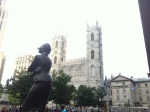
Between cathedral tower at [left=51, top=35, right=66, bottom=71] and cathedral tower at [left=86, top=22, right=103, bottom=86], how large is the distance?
47.3ft

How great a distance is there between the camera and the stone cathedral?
235 ft

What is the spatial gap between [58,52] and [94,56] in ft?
64.4

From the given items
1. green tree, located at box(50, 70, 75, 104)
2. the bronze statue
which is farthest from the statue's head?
green tree, located at box(50, 70, 75, 104)

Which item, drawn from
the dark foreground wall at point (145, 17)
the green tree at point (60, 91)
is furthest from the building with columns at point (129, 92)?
the dark foreground wall at point (145, 17)

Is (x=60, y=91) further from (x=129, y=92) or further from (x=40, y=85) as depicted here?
(x=129, y=92)

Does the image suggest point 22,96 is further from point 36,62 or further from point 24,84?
point 36,62

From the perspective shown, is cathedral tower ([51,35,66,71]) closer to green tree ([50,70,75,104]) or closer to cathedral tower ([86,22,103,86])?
cathedral tower ([86,22,103,86])

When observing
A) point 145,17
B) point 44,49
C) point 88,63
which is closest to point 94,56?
point 88,63

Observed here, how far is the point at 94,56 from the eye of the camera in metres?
74.9

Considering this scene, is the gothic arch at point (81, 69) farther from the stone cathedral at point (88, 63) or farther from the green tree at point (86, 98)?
the green tree at point (86, 98)

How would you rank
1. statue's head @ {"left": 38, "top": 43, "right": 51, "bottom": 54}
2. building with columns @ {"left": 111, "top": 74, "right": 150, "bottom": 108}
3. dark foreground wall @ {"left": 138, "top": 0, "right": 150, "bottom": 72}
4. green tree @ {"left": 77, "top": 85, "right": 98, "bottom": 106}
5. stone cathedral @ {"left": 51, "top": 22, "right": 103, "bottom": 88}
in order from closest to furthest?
dark foreground wall @ {"left": 138, "top": 0, "right": 150, "bottom": 72}, statue's head @ {"left": 38, "top": 43, "right": 51, "bottom": 54}, green tree @ {"left": 77, "top": 85, "right": 98, "bottom": 106}, building with columns @ {"left": 111, "top": 74, "right": 150, "bottom": 108}, stone cathedral @ {"left": 51, "top": 22, "right": 103, "bottom": 88}

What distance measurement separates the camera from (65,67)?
80.1 metres

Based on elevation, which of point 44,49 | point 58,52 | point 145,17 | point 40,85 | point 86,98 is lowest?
point 40,85

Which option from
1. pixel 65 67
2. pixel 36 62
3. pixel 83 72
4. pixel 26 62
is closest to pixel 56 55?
pixel 65 67
